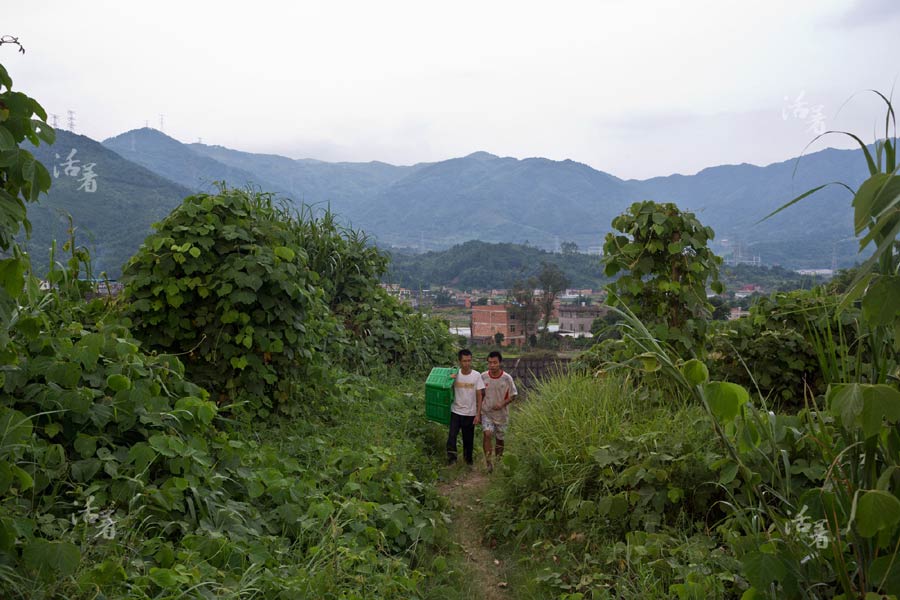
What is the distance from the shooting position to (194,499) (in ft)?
12.1

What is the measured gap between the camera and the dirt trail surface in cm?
461

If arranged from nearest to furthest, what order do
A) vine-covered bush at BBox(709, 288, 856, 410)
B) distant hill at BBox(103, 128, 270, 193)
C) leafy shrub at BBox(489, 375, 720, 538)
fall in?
leafy shrub at BBox(489, 375, 720, 538), vine-covered bush at BBox(709, 288, 856, 410), distant hill at BBox(103, 128, 270, 193)

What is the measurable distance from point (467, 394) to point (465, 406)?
13 centimetres

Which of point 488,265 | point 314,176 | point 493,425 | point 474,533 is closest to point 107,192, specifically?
point 488,265

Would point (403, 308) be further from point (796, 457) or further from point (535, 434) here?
point (796, 457)

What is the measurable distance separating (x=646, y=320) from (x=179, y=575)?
5305 millimetres

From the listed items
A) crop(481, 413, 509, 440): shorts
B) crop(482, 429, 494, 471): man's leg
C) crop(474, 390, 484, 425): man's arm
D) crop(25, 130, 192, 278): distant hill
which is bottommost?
crop(482, 429, 494, 471): man's leg

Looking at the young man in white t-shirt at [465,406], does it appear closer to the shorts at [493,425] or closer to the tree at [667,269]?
the shorts at [493,425]

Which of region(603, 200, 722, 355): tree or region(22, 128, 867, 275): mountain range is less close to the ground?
region(22, 128, 867, 275): mountain range

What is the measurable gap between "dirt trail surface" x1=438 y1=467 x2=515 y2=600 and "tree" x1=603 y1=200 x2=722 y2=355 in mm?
2346

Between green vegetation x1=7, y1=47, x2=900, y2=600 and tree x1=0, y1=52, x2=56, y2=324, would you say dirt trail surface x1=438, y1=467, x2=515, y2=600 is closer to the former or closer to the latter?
green vegetation x1=7, y1=47, x2=900, y2=600

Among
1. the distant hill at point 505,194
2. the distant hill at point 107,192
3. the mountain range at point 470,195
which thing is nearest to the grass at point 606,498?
the mountain range at point 470,195

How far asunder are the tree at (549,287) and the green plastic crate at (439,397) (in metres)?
11.2

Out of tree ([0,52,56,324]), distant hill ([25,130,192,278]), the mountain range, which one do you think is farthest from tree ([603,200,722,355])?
distant hill ([25,130,192,278])
